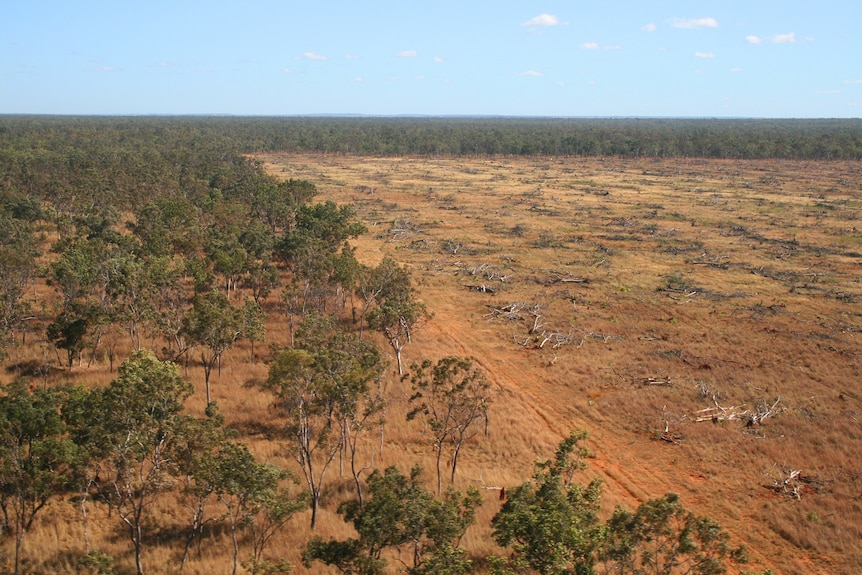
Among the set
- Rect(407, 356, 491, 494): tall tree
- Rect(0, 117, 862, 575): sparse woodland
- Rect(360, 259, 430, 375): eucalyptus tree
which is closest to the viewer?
Rect(0, 117, 862, 575): sparse woodland

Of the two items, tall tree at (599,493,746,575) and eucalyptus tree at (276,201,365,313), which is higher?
eucalyptus tree at (276,201,365,313)

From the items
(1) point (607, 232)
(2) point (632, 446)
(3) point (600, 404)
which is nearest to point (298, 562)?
(2) point (632, 446)

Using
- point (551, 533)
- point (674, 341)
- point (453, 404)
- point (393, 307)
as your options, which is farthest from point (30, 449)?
point (674, 341)

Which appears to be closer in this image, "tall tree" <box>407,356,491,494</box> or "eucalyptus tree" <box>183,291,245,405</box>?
"tall tree" <box>407,356,491,494</box>

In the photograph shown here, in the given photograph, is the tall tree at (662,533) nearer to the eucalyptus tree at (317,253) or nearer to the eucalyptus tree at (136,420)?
the eucalyptus tree at (136,420)

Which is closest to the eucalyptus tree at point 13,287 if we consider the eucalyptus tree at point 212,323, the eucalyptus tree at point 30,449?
the eucalyptus tree at point 212,323

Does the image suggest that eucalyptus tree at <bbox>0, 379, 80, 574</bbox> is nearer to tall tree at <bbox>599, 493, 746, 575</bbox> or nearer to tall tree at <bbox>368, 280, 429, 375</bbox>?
tall tree at <bbox>599, 493, 746, 575</bbox>

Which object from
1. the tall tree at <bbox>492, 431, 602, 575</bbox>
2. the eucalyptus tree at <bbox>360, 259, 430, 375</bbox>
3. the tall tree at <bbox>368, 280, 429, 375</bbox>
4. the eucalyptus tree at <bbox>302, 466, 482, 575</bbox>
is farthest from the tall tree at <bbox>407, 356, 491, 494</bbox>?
the tall tree at <bbox>492, 431, 602, 575</bbox>
